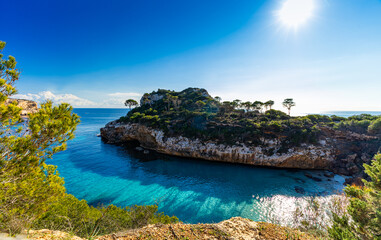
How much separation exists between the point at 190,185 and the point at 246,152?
1282 centimetres

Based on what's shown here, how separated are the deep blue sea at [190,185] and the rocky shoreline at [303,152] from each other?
1535 mm

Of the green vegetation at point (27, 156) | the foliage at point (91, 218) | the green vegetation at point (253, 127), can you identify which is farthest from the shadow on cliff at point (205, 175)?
the green vegetation at point (27, 156)

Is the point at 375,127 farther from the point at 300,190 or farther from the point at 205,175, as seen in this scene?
the point at 205,175

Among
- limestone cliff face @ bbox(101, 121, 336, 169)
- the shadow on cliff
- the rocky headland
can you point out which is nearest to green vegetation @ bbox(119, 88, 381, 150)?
the rocky headland

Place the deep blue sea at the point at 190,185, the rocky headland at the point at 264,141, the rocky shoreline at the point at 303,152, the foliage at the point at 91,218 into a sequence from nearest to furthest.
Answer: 1. the foliage at the point at 91,218
2. the deep blue sea at the point at 190,185
3. the rocky shoreline at the point at 303,152
4. the rocky headland at the point at 264,141

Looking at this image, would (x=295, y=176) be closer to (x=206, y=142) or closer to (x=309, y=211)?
(x=309, y=211)

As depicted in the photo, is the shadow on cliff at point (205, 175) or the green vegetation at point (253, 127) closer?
the shadow on cliff at point (205, 175)

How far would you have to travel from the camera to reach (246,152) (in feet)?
82.8

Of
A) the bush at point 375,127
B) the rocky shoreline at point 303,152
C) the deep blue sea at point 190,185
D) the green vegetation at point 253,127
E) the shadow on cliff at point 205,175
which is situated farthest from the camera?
the green vegetation at point 253,127

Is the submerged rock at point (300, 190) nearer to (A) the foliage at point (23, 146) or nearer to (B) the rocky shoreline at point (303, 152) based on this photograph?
(B) the rocky shoreline at point (303, 152)

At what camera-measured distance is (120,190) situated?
57.7ft

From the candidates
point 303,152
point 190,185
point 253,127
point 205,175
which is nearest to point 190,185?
point 190,185

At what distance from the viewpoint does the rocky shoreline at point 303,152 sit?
2258 centimetres

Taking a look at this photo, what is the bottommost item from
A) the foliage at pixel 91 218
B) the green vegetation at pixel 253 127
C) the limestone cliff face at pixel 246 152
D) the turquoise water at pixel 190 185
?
the turquoise water at pixel 190 185
